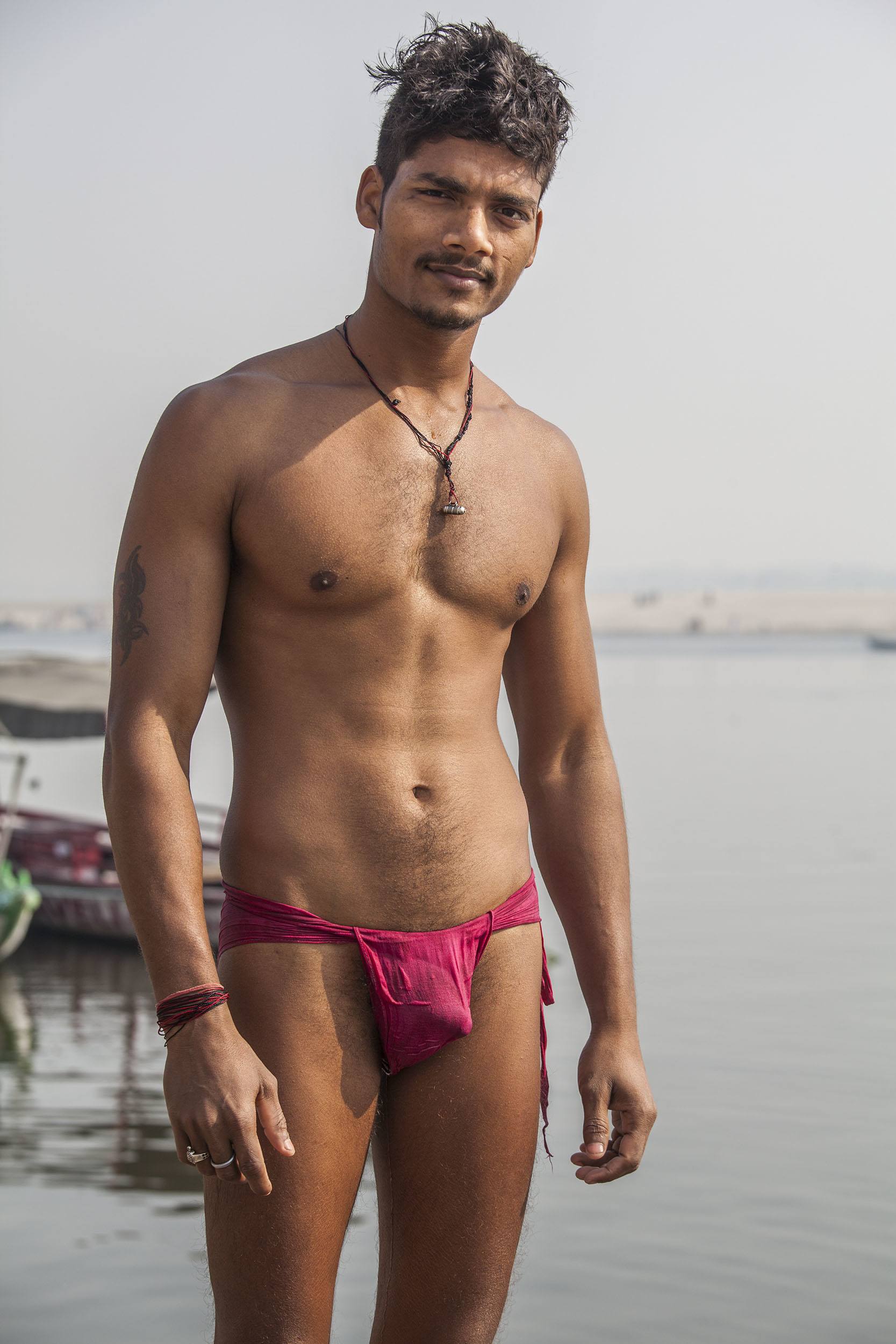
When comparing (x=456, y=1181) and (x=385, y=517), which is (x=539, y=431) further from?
(x=456, y=1181)

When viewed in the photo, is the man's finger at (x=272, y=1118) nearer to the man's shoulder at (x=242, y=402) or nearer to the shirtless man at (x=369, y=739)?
the shirtless man at (x=369, y=739)

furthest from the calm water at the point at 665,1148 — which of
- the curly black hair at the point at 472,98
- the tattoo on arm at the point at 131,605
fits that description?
the curly black hair at the point at 472,98

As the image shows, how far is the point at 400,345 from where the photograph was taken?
304 centimetres

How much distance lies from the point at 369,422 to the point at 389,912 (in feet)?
2.96

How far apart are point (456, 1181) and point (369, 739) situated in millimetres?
801

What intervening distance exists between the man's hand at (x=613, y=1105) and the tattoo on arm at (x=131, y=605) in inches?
46.5

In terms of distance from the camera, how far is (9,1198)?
26.4ft

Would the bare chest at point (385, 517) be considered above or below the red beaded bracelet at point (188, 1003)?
above

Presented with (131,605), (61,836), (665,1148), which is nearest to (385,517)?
(131,605)

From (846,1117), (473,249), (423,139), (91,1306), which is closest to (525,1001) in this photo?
(473,249)

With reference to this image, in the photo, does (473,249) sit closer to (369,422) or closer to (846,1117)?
(369,422)

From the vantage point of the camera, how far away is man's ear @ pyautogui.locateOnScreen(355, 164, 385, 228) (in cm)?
299

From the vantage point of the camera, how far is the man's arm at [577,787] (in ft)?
10.4

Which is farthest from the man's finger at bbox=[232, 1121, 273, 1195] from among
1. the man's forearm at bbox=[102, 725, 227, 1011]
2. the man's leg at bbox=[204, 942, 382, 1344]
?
the man's forearm at bbox=[102, 725, 227, 1011]
